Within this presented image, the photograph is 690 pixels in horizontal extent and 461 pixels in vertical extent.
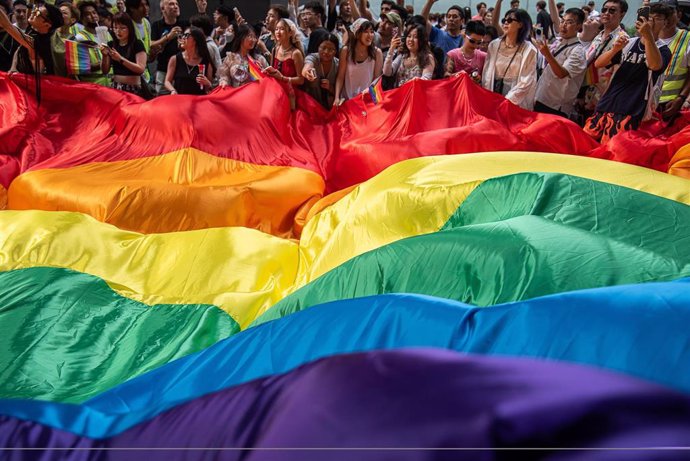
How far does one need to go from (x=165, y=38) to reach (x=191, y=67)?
38.3 inches

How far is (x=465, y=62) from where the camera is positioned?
206 inches

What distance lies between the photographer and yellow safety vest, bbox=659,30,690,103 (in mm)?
4156

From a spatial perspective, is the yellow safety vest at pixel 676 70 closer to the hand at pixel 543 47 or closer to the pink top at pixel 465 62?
the hand at pixel 543 47

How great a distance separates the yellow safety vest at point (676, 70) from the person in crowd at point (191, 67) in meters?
3.26

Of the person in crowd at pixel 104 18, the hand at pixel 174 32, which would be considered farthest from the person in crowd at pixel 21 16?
the hand at pixel 174 32

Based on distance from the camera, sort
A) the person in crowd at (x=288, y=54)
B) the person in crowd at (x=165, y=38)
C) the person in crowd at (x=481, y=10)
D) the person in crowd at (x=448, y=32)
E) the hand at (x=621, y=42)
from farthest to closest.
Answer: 1. the person in crowd at (x=481, y=10)
2. the person in crowd at (x=448, y=32)
3. the person in crowd at (x=165, y=38)
4. the person in crowd at (x=288, y=54)
5. the hand at (x=621, y=42)

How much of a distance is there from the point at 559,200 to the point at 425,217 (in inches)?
22.4

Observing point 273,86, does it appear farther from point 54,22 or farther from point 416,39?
point 54,22

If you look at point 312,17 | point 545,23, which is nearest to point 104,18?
point 312,17

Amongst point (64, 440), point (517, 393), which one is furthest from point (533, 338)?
point (64, 440)

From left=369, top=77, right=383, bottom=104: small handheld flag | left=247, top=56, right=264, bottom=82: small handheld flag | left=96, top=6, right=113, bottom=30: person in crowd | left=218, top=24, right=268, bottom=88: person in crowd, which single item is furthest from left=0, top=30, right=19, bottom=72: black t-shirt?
left=369, top=77, right=383, bottom=104: small handheld flag

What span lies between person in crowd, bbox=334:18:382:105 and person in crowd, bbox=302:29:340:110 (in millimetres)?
56

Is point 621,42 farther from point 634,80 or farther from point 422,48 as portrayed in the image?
point 422,48

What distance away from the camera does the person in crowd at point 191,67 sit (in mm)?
5039
